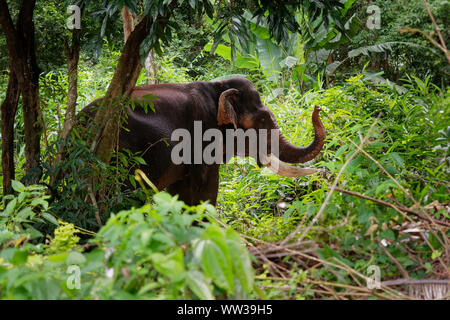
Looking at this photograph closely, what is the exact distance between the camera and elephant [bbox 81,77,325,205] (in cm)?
429

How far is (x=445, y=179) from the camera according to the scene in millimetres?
2854

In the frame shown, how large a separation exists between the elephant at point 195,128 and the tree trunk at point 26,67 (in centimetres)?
47

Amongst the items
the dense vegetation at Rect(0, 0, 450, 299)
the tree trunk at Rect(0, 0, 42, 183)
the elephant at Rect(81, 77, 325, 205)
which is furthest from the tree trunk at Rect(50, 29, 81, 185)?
the elephant at Rect(81, 77, 325, 205)

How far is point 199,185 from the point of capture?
191 inches

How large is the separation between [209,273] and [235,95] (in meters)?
3.85

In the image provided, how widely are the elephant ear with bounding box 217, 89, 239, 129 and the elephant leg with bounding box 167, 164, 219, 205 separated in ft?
1.44

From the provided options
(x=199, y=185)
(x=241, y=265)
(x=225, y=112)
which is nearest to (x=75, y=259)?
(x=241, y=265)

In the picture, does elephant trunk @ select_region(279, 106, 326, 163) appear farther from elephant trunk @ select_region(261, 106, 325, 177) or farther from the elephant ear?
the elephant ear

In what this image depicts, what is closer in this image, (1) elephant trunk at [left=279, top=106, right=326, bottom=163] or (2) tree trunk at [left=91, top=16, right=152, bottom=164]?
(2) tree trunk at [left=91, top=16, right=152, bottom=164]

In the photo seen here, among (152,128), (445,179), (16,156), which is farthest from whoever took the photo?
(16,156)

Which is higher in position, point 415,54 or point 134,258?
point 415,54

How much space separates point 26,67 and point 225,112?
1.96 m
